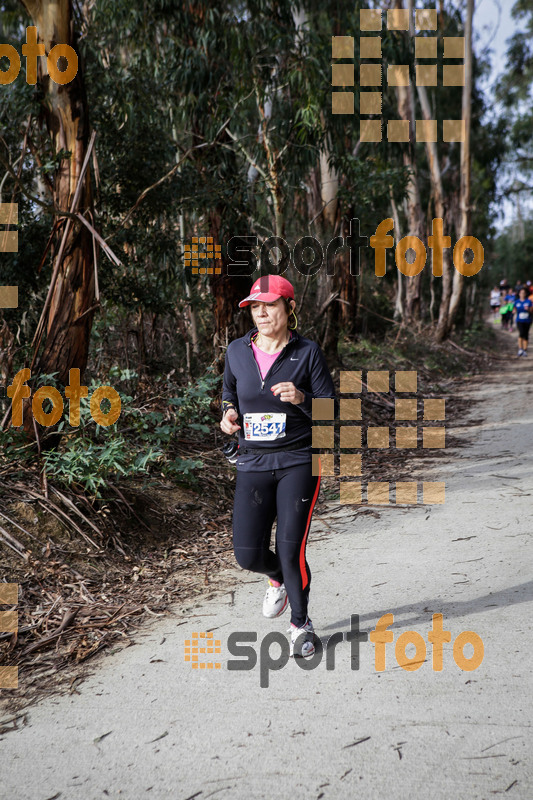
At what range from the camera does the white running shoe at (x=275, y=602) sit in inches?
164

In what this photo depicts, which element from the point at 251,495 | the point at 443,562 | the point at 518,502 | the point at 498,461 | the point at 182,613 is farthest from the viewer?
the point at 498,461

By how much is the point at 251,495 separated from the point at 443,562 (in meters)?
1.84

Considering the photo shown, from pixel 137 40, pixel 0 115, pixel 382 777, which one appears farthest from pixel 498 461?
pixel 137 40

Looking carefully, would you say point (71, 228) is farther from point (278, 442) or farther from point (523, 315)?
point (523, 315)

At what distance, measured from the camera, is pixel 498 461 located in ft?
25.9

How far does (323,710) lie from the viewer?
321 cm

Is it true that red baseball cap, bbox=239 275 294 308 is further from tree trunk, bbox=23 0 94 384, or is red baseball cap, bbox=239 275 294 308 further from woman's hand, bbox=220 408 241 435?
tree trunk, bbox=23 0 94 384

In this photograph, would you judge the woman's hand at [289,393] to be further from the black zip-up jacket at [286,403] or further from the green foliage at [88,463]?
the green foliage at [88,463]

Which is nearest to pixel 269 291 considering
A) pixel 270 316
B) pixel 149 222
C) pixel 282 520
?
pixel 270 316

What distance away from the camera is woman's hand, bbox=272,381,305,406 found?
3.55m

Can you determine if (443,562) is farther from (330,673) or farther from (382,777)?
(382,777)

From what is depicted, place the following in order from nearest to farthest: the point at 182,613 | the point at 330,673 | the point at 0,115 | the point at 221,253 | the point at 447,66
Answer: the point at 330,673 < the point at 182,613 < the point at 0,115 < the point at 221,253 < the point at 447,66

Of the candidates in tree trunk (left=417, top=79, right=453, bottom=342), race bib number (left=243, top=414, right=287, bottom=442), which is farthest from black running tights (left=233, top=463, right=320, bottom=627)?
tree trunk (left=417, top=79, right=453, bottom=342)

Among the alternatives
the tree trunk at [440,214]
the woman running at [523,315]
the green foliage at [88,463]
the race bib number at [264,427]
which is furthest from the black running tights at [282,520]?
the woman running at [523,315]
